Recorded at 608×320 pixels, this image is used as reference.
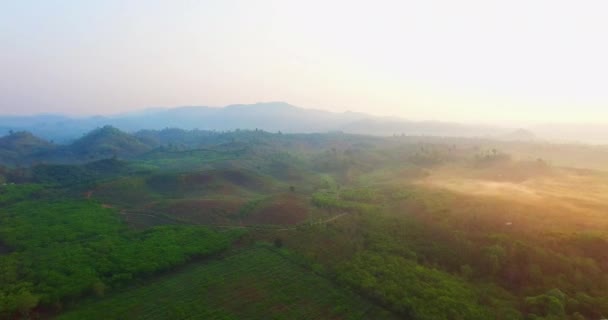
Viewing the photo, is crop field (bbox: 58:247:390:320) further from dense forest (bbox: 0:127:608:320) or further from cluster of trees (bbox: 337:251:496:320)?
cluster of trees (bbox: 337:251:496:320)

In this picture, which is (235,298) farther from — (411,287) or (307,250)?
(411,287)

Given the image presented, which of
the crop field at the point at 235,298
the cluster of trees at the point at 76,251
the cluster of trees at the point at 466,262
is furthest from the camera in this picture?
the cluster of trees at the point at 76,251

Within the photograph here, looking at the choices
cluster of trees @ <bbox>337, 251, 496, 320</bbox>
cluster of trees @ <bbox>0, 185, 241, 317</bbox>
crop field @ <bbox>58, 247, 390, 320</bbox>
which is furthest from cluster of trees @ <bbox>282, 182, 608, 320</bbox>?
cluster of trees @ <bbox>0, 185, 241, 317</bbox>

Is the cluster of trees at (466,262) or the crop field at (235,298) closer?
the cluster of trees at (466,262)

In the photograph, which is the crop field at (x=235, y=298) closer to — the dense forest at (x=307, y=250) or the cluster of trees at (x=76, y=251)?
the dense forest at (x=307, y=250)

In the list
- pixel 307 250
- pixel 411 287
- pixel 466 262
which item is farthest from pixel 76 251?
pixel 466 262

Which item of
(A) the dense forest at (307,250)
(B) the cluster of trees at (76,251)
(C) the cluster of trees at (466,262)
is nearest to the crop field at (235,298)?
(A) the dense forest at (307,250)

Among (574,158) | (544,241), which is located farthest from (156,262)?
(574,158)
